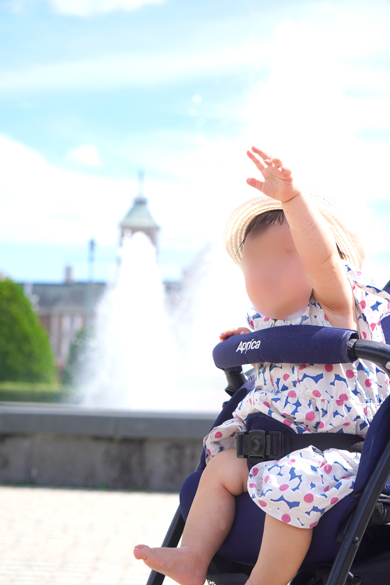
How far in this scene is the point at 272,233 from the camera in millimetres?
1768

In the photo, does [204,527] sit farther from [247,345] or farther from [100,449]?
[100,449]

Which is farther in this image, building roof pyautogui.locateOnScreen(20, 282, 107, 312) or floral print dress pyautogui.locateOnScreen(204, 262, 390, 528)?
building roof pyautogui.locateOnScreen(20, 282, 107, 312)

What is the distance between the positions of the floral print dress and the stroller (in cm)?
4

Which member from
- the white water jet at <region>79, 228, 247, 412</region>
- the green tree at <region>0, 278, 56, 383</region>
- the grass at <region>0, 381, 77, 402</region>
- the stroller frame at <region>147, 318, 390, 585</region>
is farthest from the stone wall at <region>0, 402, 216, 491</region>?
the green tree at <region>0, 278, 56, 383</region>

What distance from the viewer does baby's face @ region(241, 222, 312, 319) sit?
1688mm

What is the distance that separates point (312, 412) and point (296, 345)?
0.17m

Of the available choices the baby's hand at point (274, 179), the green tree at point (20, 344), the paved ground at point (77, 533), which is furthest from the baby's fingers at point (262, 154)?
the green tree at point (20, 344)

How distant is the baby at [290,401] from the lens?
4.79 feet

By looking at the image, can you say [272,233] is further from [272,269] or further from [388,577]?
[388,577]

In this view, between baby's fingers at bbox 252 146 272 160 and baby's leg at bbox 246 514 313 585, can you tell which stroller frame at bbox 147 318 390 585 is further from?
baby's fingers at bbox 252 146 272 160

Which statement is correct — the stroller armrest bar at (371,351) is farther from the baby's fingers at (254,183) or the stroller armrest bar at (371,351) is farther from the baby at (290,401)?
the baby's fingers at (254,183)

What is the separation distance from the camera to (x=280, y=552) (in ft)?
4.77

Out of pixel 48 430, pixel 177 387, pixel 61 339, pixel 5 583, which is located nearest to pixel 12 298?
pixel 177 387

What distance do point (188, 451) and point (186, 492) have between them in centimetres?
375
